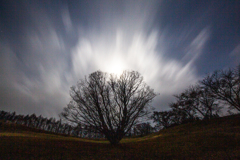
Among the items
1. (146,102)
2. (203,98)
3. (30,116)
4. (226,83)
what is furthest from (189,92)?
(30,116)

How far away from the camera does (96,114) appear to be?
1238 cm

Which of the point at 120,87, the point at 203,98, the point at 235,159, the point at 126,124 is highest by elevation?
the point at 203,98

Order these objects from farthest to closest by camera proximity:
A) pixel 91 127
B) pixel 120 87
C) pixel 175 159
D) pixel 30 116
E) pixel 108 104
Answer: pixel 30 116, pixel 120 87, pixel 108 104, pixel 91 127, pixel 175 159

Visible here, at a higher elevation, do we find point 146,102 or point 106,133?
point 146,102

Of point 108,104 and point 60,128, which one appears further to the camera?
point 60,128

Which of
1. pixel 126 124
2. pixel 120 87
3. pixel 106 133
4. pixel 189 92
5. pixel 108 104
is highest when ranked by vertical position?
pixel 189 92

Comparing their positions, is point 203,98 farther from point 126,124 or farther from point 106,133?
point 106,133

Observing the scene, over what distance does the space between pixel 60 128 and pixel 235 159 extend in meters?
138

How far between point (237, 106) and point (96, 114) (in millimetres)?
31645

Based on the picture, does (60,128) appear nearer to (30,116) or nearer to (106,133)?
(30,116)

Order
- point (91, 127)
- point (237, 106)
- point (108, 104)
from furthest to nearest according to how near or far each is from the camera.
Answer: point (237, 106), point (108, 104), point (91, 127)

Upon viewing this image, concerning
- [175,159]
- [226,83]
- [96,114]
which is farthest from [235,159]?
[226,83]

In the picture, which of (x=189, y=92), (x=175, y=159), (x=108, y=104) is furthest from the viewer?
(x=189, y=92)

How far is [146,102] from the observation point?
541 inches
